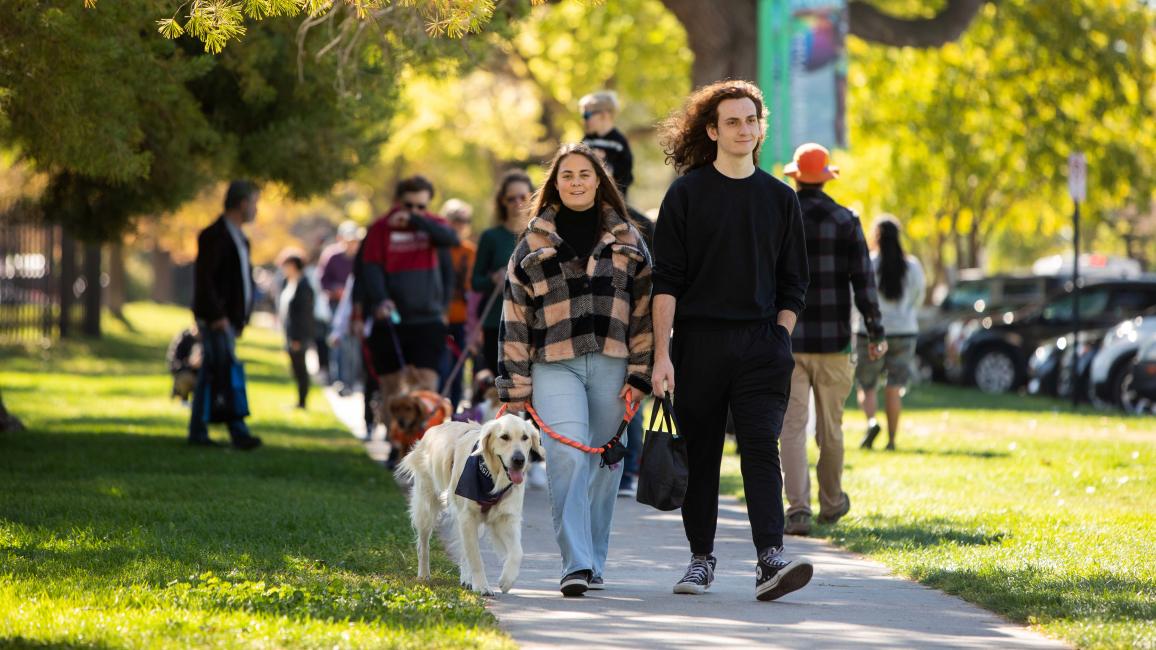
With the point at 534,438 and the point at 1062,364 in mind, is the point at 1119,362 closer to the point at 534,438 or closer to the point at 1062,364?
the point at 1062,364

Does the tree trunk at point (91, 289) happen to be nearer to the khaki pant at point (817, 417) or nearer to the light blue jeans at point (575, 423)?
the khaki pant at point (817, 417)

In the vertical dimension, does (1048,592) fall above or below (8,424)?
below

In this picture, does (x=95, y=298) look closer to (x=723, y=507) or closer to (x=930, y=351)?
(x=930, y=351)

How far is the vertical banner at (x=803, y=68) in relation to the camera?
19.2 meters

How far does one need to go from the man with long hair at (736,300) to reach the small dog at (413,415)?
13.7ft

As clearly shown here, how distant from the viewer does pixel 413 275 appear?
1198cm

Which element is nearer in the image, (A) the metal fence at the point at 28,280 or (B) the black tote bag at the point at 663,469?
(B) the black tote bag at the point at 663,469

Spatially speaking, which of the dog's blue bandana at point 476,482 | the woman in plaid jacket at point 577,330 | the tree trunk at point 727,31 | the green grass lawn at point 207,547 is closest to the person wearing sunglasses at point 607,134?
the green grass lawn at point 207,547

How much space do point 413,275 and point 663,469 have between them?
5.44 metres

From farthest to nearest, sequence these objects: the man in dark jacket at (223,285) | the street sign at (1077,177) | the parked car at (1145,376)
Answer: the street sign at (1077,177) → the parked car at (1145,376) → the man in dark jacket at (223,285)

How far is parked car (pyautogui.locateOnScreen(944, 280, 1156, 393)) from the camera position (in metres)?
23.8

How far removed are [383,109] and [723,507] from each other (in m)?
3.91

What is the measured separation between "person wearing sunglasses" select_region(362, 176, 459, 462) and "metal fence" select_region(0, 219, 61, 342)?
15508 millimetres

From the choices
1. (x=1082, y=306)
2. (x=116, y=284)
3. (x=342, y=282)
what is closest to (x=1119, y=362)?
(x=1082, y=306)
